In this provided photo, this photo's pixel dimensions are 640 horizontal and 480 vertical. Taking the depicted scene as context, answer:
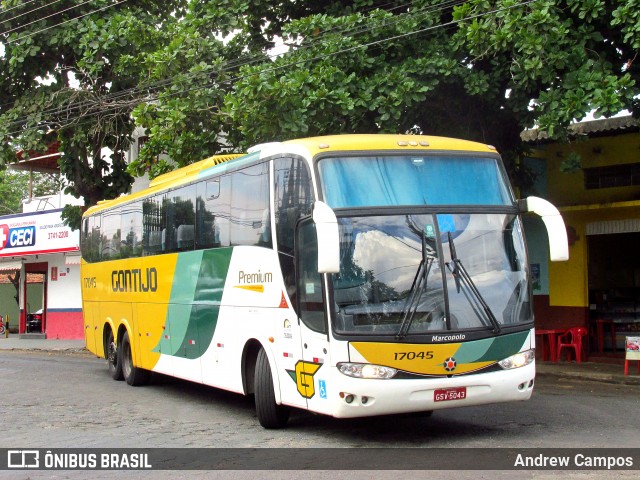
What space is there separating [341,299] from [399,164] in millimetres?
1757

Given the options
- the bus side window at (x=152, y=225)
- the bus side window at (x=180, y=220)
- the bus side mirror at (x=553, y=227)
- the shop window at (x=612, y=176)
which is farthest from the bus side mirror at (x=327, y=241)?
the shop window at (x=612, y=176)

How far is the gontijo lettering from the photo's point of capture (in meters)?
31.8

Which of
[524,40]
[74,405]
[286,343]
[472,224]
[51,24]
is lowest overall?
[74,405]

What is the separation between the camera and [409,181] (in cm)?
923

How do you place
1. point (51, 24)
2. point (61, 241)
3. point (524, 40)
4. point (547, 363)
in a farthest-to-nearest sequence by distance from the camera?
point (61, 241) → point (51, 24) → point (547, 363) → point (524, 40)

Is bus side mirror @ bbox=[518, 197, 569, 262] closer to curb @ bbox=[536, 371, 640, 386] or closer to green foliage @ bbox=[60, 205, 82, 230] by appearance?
curb @ bbox=[536, 371, 640, 386]

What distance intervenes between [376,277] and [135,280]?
7496 millimetres

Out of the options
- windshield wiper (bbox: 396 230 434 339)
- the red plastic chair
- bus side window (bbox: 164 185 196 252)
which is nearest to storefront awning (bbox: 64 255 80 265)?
bus side window (bbox: 164 185 196 252)

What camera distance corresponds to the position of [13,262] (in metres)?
33.5

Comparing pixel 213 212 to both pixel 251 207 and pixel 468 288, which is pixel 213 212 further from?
pixel 468 288

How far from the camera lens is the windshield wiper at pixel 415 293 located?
8.56 meters

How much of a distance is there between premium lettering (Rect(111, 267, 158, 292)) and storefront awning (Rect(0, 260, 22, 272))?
60.2 feet

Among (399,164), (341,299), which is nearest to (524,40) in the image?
(399,164)

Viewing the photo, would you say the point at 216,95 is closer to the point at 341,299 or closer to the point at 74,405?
the point at 74,405
